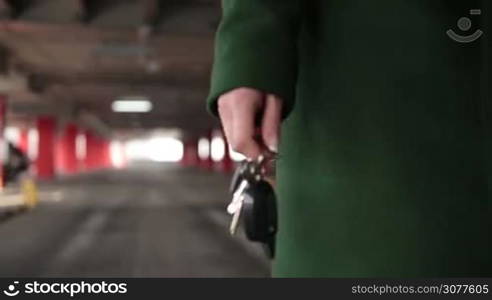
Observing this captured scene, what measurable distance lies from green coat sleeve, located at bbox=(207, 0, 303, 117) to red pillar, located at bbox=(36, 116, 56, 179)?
31488 mm

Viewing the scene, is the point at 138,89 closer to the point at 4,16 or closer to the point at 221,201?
the point at 221,201

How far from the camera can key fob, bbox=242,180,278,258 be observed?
1.07 m

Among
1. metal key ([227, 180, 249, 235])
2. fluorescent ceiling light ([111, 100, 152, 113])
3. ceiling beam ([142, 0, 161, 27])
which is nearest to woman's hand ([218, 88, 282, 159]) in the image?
metal key ([227, 180, 249, 235])

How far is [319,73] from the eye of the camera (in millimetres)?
1144

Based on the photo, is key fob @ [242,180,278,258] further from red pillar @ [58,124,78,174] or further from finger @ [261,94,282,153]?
red pillar @ [58,124,78,174]

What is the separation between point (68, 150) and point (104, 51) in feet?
95.4

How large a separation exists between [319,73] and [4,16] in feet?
32.8

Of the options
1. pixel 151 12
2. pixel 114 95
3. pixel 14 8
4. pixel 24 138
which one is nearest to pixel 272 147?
pixel 151 12

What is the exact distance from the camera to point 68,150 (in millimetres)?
41594

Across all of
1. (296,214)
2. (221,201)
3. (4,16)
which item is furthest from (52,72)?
(296,214)

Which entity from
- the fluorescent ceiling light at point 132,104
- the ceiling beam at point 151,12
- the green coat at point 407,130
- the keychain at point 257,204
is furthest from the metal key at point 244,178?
the fluorescent ceiling light at point 132,104

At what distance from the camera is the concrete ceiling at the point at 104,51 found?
10.1 metres

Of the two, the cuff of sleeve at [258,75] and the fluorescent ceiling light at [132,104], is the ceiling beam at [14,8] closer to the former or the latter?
the cuff of sleeve at [258,75]

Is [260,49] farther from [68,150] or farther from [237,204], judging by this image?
[68,150]
